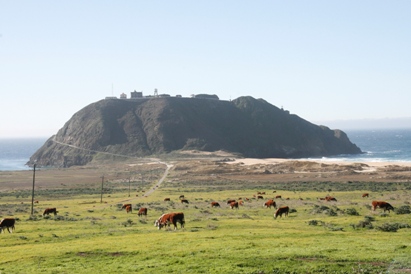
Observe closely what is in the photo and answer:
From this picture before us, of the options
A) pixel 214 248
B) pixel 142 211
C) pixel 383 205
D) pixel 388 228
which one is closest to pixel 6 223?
pixel 142 211

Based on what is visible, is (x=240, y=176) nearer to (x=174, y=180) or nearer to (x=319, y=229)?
(x=174, y=180)

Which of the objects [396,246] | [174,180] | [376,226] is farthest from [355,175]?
[396,246]

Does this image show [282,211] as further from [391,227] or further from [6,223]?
[6,223]

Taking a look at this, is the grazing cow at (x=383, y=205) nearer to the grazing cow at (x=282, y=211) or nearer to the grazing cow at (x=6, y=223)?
the grazing cow at (x=282, y=211)

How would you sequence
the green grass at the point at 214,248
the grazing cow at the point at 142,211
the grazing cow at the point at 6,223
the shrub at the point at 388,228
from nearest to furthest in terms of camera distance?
the green grass at the point at 214,248 → the shrub at the point at 388,228 → the grazing cow at the point at 6,223 → the grazing cow at the point at 142,211

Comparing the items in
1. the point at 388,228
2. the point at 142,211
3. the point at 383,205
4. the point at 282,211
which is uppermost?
the point at 383,205

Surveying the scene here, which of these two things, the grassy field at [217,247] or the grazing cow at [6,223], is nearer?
the grassy field at [217,247]

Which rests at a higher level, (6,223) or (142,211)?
(6,223)

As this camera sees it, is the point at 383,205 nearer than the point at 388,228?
No

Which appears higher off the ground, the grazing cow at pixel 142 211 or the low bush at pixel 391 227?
the low bush at pixel 391 227

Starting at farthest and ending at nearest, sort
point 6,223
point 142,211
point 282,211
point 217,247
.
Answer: point 142,211
point 282,211
point 6,223
point 217,247

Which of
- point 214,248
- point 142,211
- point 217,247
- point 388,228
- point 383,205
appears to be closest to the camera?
point 214,248

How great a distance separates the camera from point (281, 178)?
120625mm

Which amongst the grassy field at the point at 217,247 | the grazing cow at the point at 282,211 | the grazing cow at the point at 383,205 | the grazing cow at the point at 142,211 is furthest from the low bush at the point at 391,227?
the grazing cow at the point at 142,211
